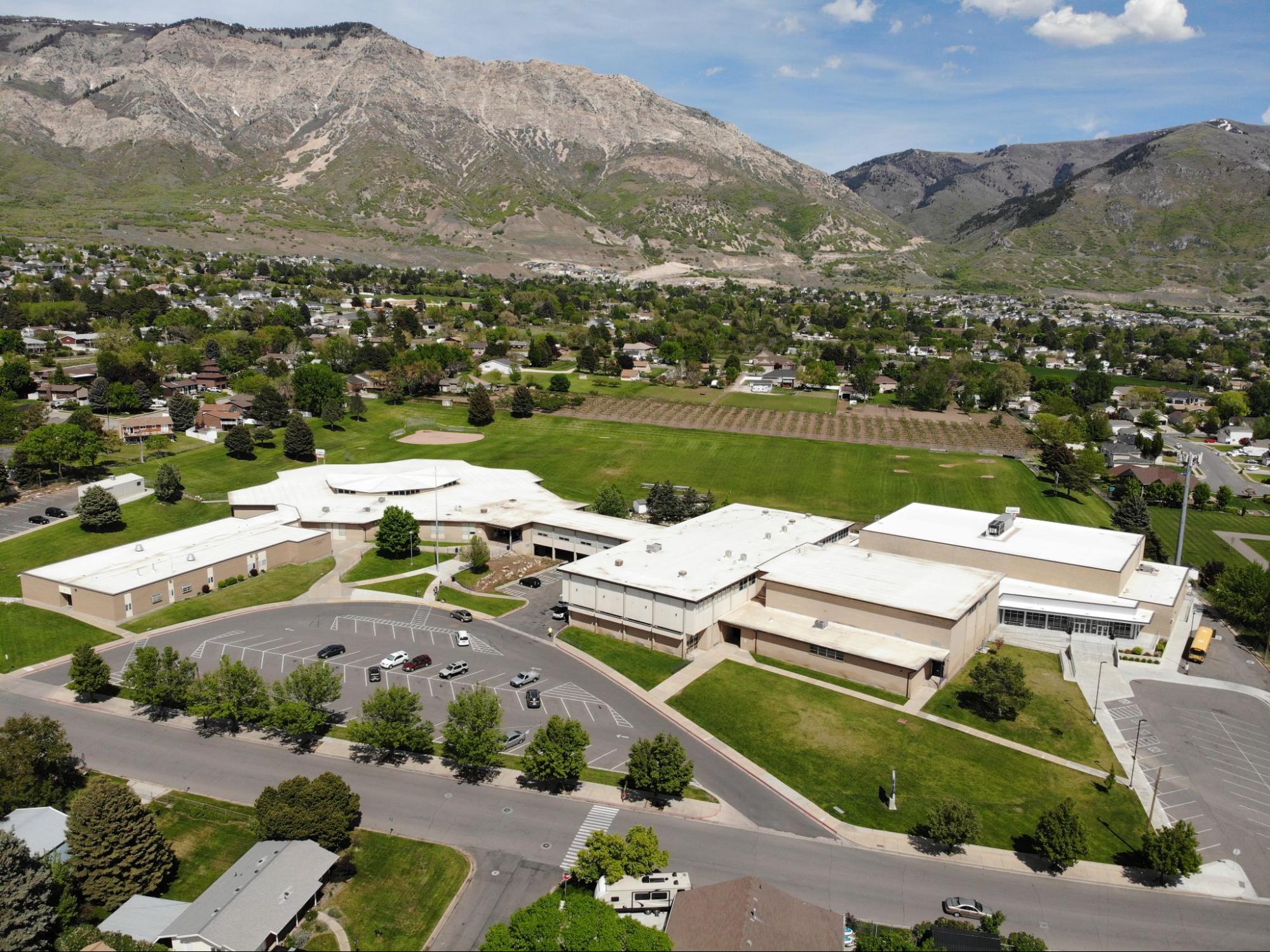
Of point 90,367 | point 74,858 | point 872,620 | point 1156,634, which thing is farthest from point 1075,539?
point 90,367

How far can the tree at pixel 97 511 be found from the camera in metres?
73.9

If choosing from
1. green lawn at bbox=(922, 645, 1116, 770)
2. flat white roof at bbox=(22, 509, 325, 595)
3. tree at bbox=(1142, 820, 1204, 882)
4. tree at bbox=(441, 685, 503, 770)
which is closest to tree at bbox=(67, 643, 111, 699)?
flat white roof at bbox=(22, 509, 325, 595)

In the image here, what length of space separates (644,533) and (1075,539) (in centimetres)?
3608

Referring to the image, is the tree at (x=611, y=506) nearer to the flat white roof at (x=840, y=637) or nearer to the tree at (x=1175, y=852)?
the flat white roof at (x=840, y=637)

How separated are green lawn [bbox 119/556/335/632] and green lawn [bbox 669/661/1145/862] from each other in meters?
34.1

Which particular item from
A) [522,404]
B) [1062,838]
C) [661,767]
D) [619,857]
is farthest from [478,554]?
[522,404]

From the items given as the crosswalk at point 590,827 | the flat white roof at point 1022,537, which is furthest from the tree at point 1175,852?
the flat white roof at point 1022,537

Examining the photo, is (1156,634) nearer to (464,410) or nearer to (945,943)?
(945,943)

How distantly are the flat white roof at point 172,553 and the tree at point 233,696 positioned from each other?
1984 cm

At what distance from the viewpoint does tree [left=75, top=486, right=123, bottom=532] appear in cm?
7394

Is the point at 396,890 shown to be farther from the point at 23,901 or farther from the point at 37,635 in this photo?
the point at 37,635

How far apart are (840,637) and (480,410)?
272 feet

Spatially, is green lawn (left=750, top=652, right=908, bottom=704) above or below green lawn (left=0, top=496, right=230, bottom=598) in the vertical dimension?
below

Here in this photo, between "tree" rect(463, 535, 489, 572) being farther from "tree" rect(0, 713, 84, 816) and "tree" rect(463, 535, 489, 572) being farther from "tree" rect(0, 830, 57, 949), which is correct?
"tree" rect(0, 830, 57, 949)
